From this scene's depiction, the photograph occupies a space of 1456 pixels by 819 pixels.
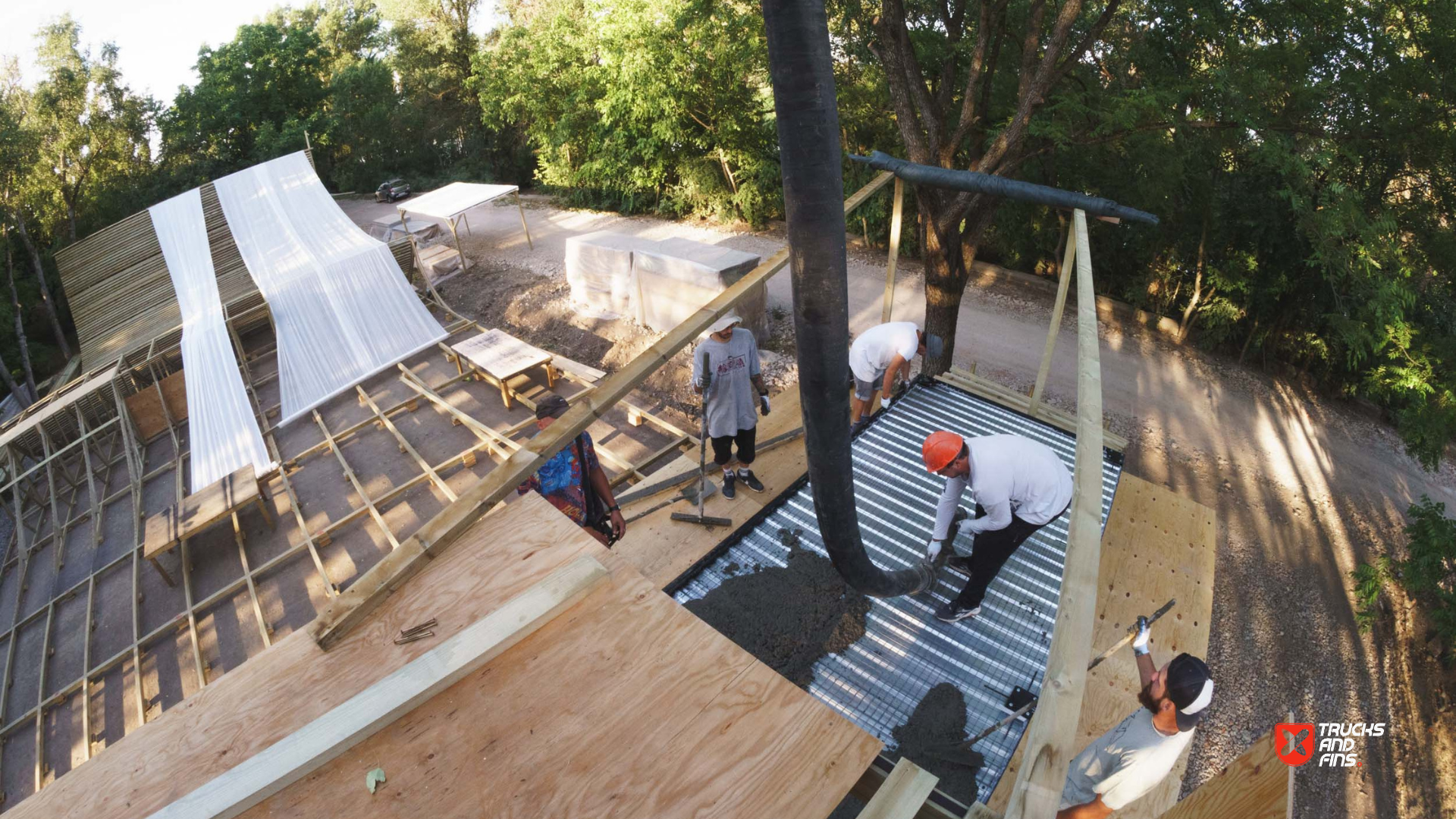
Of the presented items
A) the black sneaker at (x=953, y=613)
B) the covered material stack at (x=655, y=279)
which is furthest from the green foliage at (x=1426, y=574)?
the covered material stack at (x=655, y=279)

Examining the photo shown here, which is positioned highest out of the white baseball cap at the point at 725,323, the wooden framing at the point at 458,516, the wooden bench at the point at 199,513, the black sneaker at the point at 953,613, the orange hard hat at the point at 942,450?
the wooden framing at the point at 458,516

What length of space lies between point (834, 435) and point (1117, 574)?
3.42m

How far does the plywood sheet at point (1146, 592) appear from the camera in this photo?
3.27 metres

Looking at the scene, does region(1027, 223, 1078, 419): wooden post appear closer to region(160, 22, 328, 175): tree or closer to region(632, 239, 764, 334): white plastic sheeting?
region(632, 239, 764, 334): white plastic sheeting

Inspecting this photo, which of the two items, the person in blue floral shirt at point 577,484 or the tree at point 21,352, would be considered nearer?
the person in blue floral shirt at point 577,484

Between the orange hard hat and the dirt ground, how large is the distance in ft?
5.39

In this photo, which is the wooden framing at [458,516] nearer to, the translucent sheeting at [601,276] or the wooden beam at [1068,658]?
the wooden beam at [1068,658]

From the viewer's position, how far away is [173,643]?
697 cm

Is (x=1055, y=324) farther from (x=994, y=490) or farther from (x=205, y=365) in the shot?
(x=205, y=365)

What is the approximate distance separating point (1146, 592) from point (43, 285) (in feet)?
68.1

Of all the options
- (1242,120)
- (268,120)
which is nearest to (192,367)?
(1242,120)

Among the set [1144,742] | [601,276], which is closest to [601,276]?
[601,276]

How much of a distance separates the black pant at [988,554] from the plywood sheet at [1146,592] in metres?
0.73

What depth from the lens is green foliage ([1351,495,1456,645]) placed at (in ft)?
18.9
